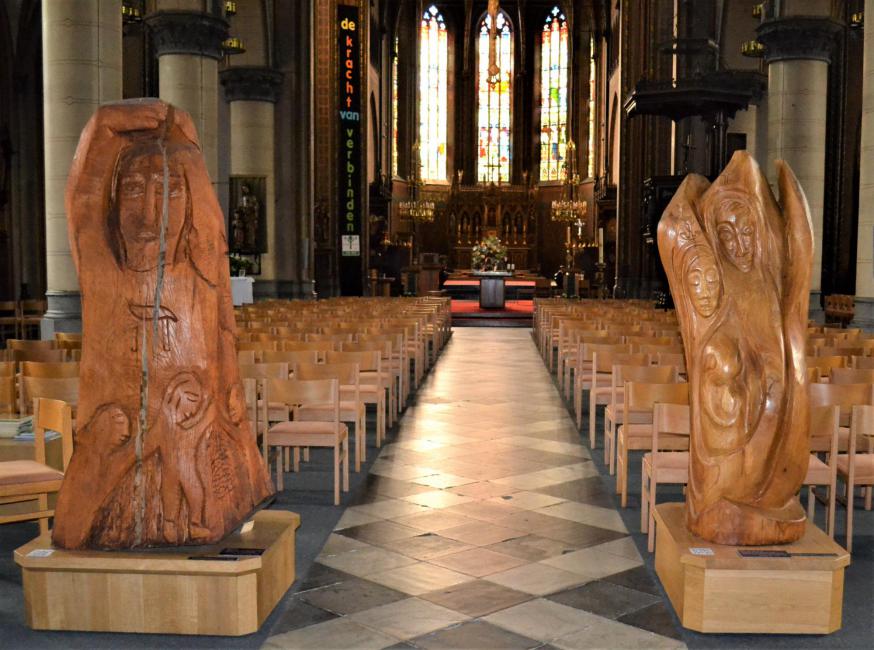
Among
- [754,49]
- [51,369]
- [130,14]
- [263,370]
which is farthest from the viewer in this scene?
[754,49]

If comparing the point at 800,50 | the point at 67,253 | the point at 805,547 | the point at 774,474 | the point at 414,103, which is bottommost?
the point at 805,547

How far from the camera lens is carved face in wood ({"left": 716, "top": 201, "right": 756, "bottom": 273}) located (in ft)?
13.9

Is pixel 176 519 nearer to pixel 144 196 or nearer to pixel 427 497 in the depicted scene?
pixel 144 196

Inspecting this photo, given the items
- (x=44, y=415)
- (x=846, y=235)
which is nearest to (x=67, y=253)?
(x=44, y=415)

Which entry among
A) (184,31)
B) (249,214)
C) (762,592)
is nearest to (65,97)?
(184,31)

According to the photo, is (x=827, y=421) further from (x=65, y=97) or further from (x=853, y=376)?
(x=65, y=97)

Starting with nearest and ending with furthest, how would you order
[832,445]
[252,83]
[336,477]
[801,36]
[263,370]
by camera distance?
[832,445]
[336,477]
[263,370]
[801,36]
[252,83]

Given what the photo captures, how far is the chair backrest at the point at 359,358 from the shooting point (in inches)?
353

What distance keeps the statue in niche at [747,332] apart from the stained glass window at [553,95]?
4523 centimetres

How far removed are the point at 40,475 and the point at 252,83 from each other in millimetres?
20656

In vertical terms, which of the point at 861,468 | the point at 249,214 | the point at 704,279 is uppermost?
the point at 249,214

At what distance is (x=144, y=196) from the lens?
407cm

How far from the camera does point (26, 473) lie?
5.41m

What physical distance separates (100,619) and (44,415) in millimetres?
1667
